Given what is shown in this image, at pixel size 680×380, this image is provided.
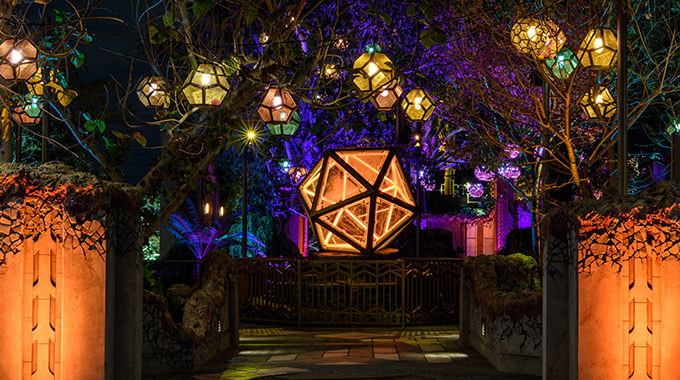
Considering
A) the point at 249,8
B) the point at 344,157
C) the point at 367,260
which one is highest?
the point at 249,8

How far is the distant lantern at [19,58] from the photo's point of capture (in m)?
8.71

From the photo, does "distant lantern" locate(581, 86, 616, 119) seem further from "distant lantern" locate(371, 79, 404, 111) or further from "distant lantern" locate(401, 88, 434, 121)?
"distant lantern" locate(371, 79, 404, 111)

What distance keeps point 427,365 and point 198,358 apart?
330 centimetres

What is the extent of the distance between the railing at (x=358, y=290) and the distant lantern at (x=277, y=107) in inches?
305

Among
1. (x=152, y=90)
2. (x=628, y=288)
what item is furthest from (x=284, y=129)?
(x=628, y=288)

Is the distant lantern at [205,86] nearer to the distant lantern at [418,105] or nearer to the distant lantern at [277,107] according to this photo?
the distant lantern at [277,107]

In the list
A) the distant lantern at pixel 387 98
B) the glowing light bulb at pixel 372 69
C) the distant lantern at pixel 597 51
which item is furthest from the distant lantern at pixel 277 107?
the distant lantern at pixel 597 51

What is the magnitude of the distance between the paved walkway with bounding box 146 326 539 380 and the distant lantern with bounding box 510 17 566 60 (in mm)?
4427

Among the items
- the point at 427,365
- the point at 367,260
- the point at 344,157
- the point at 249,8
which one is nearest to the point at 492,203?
the point at 367,260

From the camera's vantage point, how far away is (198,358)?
11594 millimetres

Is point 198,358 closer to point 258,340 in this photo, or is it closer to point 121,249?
point 258,340

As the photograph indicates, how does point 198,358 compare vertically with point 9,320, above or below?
below

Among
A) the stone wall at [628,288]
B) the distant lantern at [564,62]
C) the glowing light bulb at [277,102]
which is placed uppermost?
the distant lantern at [564,62]

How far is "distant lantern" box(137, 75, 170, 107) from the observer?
34.4 feet
